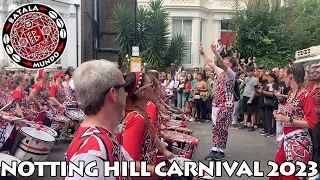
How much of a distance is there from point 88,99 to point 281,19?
1971 cm

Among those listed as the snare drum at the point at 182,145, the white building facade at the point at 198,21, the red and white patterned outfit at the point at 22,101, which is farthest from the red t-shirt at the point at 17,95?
the white building facade at the point at 198,21

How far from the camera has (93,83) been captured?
1.92 meters

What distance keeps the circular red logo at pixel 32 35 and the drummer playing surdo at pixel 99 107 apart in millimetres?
7450

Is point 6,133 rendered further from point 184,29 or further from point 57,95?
point 184,29

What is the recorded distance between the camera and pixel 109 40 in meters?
25.1

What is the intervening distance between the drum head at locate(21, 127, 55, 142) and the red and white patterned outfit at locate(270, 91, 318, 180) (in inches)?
141

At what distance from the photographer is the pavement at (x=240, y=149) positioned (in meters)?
7.16

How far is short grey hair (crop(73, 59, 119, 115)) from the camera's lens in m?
1.92

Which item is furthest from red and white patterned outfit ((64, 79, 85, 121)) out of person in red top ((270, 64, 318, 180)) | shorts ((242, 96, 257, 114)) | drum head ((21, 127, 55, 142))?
person in red top ((270, 64, 318, 180))

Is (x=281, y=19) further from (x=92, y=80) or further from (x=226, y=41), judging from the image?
(x=92, y=80)

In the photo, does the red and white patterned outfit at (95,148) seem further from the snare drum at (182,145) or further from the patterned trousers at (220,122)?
the patterned trousers at (220,122)

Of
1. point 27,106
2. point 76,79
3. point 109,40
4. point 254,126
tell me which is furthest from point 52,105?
point 109,40

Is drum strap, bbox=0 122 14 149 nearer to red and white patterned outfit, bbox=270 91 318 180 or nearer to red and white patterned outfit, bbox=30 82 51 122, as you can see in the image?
red and white patterned outfit, bbox=30 82 51 122

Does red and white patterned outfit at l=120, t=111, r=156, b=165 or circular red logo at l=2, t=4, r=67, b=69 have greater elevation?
circular red logo at l=2, t=4, r=67, b=69
